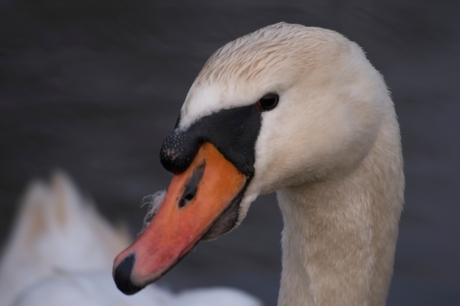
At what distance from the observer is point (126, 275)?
195 centimetres

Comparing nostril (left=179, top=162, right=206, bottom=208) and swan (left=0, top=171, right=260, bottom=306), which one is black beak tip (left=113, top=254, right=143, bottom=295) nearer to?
nostril (left=179, top=162, right=206, bottom=208)

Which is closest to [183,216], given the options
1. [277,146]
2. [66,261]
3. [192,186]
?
[192,186]

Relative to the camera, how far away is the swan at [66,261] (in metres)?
3.44

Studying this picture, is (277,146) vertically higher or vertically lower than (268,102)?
lower

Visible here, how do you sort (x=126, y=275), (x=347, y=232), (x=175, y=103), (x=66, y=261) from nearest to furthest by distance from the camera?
(x=126, y=275)
(x=347, y=232)
(x=66, y=261)
(x=175, y=103)

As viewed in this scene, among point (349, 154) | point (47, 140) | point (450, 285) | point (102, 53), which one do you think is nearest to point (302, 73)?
point (349, 154)

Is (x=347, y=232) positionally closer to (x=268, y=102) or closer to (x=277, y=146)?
(x=277, y=146)

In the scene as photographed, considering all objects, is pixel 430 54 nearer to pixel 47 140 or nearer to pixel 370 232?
pixel 47 140

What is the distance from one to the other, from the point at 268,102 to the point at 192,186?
31 cm

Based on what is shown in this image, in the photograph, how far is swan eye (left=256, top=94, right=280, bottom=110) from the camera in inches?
78.1

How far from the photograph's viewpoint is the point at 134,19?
620 cm

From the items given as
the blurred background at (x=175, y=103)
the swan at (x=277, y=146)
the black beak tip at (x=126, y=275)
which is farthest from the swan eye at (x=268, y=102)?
the blurred background at (x=175, y=103)

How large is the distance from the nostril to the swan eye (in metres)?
0.22

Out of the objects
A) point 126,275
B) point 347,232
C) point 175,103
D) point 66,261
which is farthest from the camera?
point 175,103
